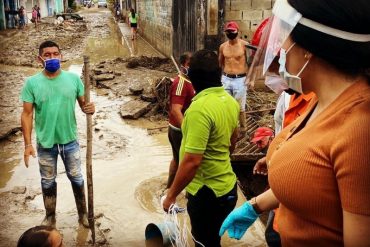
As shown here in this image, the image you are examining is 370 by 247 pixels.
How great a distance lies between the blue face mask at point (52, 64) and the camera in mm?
3703

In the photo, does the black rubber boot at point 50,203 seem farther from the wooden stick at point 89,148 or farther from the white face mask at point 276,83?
the white face mask at point 276,83

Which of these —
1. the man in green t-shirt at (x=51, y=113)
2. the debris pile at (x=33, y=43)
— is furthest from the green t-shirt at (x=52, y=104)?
the debris pile at (x=33, y=43)

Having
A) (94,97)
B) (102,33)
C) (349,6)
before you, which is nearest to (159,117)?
(94,97)

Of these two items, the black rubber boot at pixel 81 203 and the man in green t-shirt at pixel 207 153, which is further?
the black rubber boot at pixel 81 203

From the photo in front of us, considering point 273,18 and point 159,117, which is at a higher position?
point 273,18

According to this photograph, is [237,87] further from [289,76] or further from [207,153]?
[289,76]

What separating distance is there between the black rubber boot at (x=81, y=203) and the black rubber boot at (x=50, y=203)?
0.21 metres

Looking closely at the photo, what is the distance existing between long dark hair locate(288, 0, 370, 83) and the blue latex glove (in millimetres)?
1002

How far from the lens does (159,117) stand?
8078 mm

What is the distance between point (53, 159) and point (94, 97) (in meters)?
5.91

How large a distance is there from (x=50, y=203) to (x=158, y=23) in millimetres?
13273

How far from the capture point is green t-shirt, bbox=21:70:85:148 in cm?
371

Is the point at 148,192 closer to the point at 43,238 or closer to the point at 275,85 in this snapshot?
the point at 43,238

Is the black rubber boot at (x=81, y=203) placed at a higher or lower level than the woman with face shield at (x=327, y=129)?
lower
